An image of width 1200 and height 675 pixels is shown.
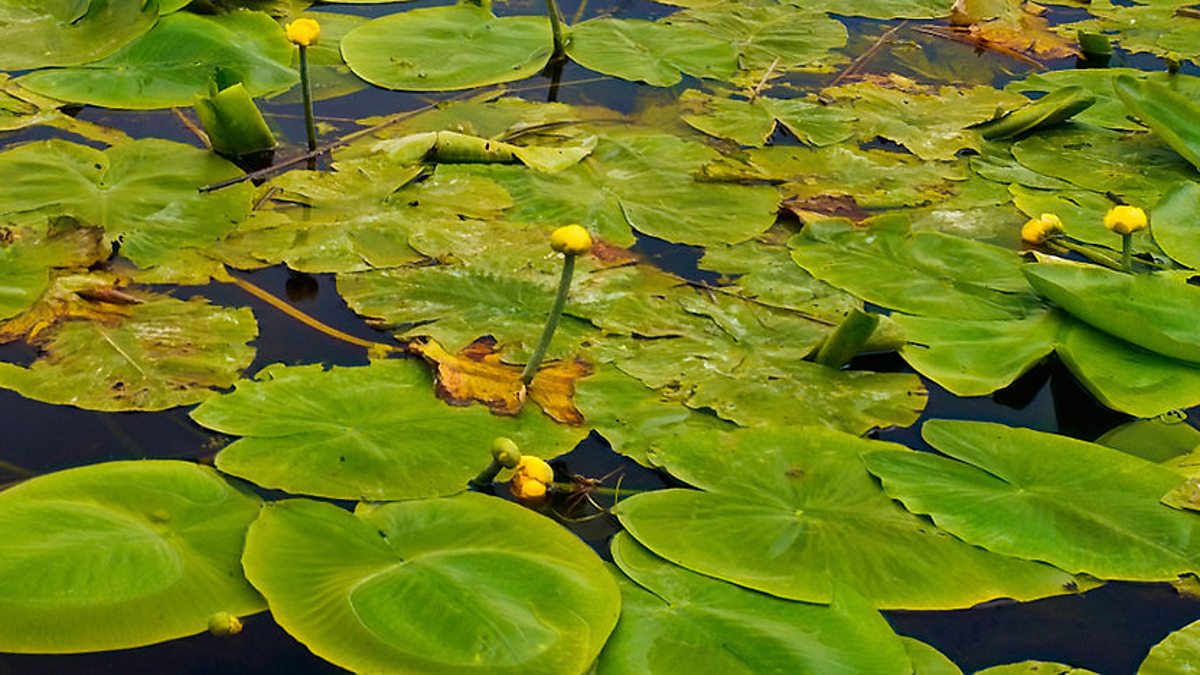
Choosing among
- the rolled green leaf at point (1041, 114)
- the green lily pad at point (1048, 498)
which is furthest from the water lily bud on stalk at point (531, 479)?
the rolled green leaf at point (1041, 114)

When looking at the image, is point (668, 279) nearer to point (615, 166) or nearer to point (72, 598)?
point (615, 166)

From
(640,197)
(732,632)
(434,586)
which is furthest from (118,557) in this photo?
(640,197)

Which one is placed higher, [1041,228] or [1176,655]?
[1041,228]

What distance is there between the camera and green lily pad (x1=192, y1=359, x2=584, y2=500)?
6.43 ft

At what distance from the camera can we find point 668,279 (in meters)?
2.68

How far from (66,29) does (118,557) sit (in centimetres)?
229

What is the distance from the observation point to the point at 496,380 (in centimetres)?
227

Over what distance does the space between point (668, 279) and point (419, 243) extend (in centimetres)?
55

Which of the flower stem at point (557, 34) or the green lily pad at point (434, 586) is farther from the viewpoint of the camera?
the flower stem at point (557, 34)

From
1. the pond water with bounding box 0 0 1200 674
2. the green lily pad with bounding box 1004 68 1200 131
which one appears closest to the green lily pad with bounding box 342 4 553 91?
the pond water with bounding box 0 0 1200 674

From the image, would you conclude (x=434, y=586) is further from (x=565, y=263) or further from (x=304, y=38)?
(x=304, y=38)

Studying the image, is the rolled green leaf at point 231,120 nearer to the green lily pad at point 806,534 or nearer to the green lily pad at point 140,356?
the green lily pad at point 140,356

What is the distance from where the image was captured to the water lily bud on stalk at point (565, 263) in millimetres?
1998

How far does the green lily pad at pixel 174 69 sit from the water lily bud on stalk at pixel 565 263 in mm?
1444
